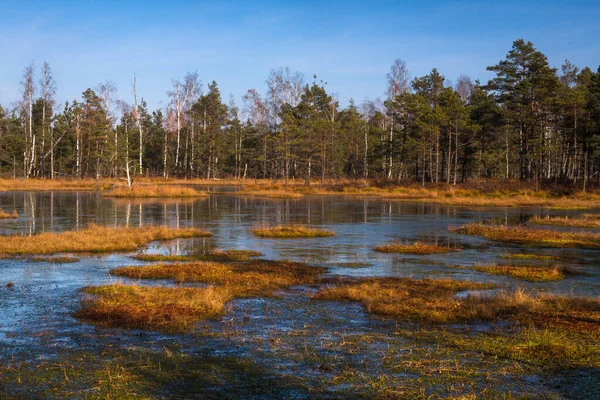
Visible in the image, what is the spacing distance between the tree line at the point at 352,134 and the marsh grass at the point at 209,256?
127ft

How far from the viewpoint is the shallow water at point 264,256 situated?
9.93 metres

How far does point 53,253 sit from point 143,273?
5794mm

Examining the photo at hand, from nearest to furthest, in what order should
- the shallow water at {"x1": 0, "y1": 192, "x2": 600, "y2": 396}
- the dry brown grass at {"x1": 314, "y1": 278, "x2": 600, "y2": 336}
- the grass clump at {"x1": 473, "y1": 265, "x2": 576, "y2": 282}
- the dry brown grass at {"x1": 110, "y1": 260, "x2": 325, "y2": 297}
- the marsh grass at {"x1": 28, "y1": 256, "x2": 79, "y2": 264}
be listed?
the shallow water at {"x1": 0, "y1": 192, "x2": 600, "y2": 396} → the dry brown grass at {"x1": 314, "y1": 278, "x2": 600, "y2": 336} → the dry brown grass at {"x1": 110, "y1": 260, "x2": 325, "y2": 297} → the grass clump at {"x1": 473, "y1": 265, "x2": 576, "y2": 282} → the marsh grass at {"x1": 28, "y1": 256, "x2": 79, "y2": 264}

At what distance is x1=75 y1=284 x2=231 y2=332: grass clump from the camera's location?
10938mm

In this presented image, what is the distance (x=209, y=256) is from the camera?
66.1 ft

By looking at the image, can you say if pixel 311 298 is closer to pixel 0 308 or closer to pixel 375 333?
pixel 375 333

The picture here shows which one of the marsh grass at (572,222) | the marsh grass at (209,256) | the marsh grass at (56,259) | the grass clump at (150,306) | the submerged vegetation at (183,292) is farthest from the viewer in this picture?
the marsh grass at (572,222)

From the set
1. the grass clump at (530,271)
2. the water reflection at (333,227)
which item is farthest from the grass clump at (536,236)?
the grass clump at (530,271)

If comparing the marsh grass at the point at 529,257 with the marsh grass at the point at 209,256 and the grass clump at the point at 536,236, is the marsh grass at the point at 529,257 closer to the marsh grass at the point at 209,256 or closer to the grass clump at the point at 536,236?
the grass clump at the point at 536,236

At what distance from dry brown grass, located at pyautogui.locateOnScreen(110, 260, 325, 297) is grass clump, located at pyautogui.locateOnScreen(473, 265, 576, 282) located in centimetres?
520

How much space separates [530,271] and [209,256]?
10367mm

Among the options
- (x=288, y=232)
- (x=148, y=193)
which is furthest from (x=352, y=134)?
(x=288, y=232)

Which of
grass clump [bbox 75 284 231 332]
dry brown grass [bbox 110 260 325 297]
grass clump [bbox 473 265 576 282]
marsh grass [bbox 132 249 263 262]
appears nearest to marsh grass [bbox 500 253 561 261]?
grass clump [bbox 473 265 576 282]

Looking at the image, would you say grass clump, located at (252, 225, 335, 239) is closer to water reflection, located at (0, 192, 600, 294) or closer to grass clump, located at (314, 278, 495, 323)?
water reflection, located at (0, 192, 600, 294)
